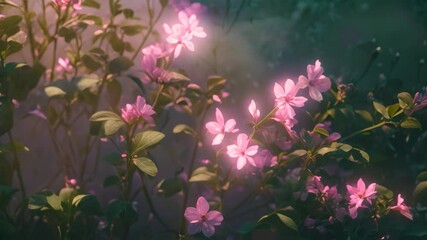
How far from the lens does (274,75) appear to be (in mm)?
2395

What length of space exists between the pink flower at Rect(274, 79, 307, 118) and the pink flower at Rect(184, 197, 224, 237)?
13.4 inches

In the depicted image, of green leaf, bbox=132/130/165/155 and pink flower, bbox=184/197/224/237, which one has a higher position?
green leaf, bbox=132/130/165/155

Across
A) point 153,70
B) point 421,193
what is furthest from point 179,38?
point 421,193

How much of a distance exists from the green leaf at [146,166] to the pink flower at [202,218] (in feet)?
0.48

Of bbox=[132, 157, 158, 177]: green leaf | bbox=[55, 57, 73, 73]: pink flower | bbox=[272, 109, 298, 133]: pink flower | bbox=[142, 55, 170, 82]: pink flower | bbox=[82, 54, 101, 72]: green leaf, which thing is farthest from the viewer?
bbox=[55, 57, 73, 73]: pink flower

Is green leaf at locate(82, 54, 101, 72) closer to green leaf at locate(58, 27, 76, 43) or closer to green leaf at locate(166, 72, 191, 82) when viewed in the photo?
green leaf at locate(58, 27, 76, 43)

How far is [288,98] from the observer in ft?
4.60

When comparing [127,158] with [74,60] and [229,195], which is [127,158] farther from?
[229,195]

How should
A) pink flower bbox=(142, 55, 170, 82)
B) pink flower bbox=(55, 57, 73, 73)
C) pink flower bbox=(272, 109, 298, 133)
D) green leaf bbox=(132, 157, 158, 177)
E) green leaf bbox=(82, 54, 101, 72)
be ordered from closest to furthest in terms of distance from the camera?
green leaf bbox=(132, 157, 158, 177) → pink flower bbox=(272, 109, 298, 133) → pink flower bbox=(142, 55, 170, 82) → green leaf bbox=(82, 54, 101, 72) → pink flower bbox=(55, 57, 73, 73)

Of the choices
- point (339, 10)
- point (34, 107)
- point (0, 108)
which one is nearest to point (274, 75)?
point (339, 10)

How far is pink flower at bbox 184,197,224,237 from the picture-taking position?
138 centimetres

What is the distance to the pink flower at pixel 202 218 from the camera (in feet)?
4.53

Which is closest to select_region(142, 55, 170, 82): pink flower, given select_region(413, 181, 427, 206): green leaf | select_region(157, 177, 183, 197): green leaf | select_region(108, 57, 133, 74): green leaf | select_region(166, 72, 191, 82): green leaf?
select_region(166, 72, 191, 82): green leaf

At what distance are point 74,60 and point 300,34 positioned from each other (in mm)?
1226
